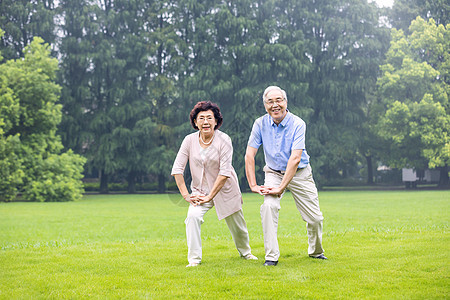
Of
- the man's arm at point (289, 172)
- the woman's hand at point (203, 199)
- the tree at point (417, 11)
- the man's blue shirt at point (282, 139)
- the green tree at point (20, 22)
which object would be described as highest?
the tree at point (417, 11)

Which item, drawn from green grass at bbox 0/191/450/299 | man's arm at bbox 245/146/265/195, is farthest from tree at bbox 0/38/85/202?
man's arm at bbox 245/146/265/195

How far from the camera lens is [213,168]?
20.3ft

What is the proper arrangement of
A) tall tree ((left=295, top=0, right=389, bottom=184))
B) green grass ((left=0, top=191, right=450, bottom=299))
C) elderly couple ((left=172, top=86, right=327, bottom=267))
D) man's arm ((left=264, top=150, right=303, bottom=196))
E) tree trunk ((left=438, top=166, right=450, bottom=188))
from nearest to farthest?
1. green grass ((left=0, top=191, right=450, bottom=299))
2. man's arm ((left=264, top=150, right=303, bottom=196))
3. elderly couple ((left=172, top=86, right=327, bottom=267))
4. tall tree ((left=295, top=0, right=389, bottom=184))
5. tree trunk ((left=438, top=166, right=450, bottom=188))

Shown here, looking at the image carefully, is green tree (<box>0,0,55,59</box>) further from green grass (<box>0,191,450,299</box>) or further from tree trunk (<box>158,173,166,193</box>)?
green grass (<box>0,191,450,299</box>)

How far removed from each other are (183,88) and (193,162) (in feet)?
100

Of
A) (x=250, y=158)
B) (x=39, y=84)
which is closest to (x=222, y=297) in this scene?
(x=250, y=158)

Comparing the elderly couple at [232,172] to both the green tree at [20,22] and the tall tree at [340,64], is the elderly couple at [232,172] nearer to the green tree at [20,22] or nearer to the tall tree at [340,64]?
the tall tree at [340,64]

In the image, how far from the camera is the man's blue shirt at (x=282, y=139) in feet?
19.9

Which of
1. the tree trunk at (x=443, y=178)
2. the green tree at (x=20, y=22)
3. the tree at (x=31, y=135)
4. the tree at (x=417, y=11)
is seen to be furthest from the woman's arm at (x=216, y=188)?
the tree at (x=417, y=11)

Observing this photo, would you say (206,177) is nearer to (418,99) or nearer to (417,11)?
(418,99)

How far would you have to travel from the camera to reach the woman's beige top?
613 cm

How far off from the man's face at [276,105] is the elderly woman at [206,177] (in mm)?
637

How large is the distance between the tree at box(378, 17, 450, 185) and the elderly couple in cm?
3019

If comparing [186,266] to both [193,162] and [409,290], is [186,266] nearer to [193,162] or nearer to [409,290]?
[193,162]
